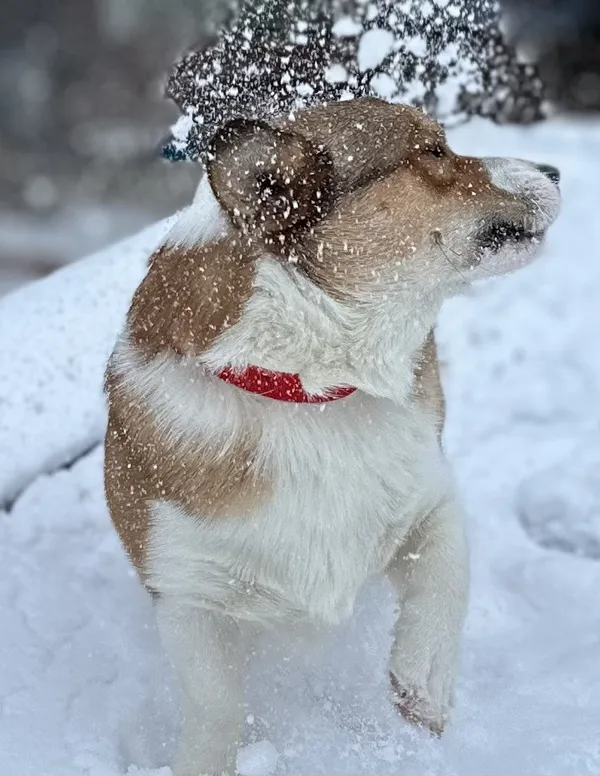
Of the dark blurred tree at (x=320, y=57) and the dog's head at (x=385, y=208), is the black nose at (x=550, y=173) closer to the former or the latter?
the dog's head at (x=385, y=208)

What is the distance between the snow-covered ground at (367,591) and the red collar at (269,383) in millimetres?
553

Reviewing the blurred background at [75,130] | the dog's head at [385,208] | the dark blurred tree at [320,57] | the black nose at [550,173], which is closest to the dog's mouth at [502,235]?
the dog's head at [385,208]

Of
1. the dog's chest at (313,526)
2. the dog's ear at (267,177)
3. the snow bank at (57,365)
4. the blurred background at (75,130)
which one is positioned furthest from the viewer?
the blurred background at (75,130)

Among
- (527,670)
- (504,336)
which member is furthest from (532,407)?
(527,670)

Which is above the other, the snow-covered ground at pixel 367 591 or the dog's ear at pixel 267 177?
the dog's ear at pixel 267 177

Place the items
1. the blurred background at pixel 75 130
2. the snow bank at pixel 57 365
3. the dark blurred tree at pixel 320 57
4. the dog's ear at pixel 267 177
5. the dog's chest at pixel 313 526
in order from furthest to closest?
the blurred background at pixel 75 130
the snow bank at pixel 57 365
the dark blurred tree at pixel 320 57
the dog's chest at pixel 313 526
the dog's ear at pixel 267 177

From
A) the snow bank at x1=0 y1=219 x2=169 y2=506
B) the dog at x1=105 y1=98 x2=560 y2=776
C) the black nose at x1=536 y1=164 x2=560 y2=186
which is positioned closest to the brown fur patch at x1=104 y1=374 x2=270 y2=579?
the dog at x1=105 y1=98 x2=560 y2=776

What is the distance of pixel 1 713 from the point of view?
262 cm

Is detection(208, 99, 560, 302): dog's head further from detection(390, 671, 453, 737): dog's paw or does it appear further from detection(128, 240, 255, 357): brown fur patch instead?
detection(390, 671, 453, 737): dog's paw

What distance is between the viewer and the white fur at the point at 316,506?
2.13 meters

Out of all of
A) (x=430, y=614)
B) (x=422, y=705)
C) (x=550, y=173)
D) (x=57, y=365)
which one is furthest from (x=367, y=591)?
(x=57, y=365)

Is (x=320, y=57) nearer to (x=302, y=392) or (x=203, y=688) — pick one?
(x=302, y=392)

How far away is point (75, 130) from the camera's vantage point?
6.44 meters

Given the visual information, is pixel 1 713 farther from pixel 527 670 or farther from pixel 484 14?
pixel 484 14
